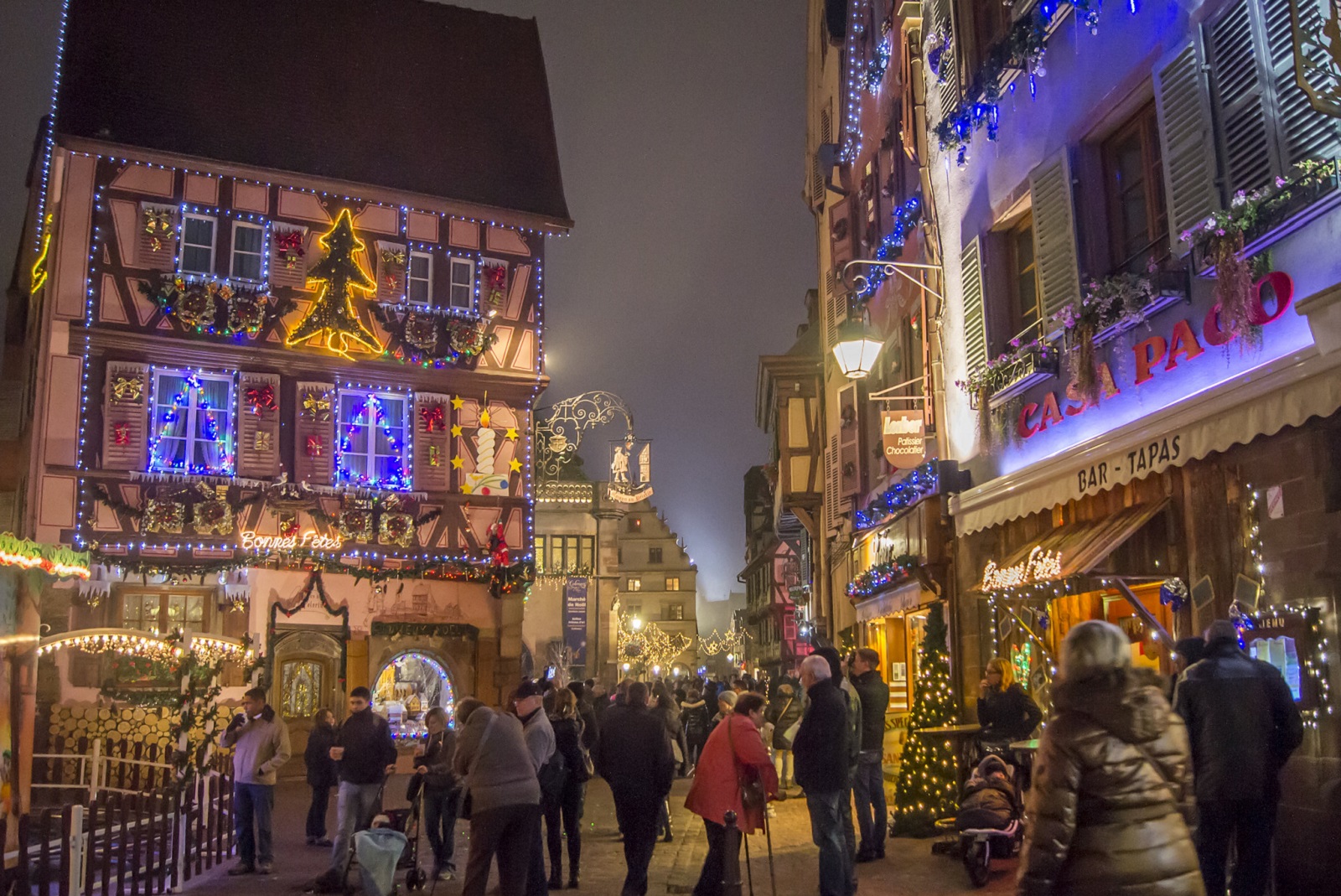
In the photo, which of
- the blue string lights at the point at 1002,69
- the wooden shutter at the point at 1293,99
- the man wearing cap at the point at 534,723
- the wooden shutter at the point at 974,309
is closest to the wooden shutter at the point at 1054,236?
the blue string lights at the point at 1002,69

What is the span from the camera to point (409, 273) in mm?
24734

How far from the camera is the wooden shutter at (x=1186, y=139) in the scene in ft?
27.2

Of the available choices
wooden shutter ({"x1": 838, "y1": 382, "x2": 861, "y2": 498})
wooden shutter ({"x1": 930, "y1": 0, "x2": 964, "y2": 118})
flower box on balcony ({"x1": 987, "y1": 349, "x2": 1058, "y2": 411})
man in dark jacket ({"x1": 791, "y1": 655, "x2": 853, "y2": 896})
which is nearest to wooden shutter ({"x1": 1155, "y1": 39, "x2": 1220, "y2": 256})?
flower box on balcony ({"x1": 987, "y1": 349, "x2": 1058, "y2": 411})

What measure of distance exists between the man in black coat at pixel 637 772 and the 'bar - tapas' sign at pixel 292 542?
14.8 m

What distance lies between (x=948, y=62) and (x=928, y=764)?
8297 mm

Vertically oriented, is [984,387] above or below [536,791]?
above

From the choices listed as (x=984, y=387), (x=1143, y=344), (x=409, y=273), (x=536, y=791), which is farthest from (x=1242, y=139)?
(x=409, y=273)

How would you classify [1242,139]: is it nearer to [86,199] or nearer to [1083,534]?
[1083,534]

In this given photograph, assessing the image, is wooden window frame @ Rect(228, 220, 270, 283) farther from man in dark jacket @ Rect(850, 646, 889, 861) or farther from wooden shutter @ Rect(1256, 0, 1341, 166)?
wooden shutter @ Rect(1256, 0, 1341, 166)

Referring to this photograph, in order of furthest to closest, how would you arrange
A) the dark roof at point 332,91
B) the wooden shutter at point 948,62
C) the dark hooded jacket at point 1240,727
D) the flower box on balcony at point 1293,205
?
the dark roof at point 332,91 < the wooden shutter at point 948,62 < the flower box on balcony at point 1293,205 < the dark hooded jacket at point 1240,727

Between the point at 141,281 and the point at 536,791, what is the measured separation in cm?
1775

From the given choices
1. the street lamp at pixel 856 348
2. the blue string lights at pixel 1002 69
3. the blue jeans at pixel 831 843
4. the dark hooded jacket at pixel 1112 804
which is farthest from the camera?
the street lamp at pixel 856 348

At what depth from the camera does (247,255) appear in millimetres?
23188

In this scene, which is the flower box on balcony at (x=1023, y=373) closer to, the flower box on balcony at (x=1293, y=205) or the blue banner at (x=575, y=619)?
the flower box on balcony at (x=1293, y=205)
